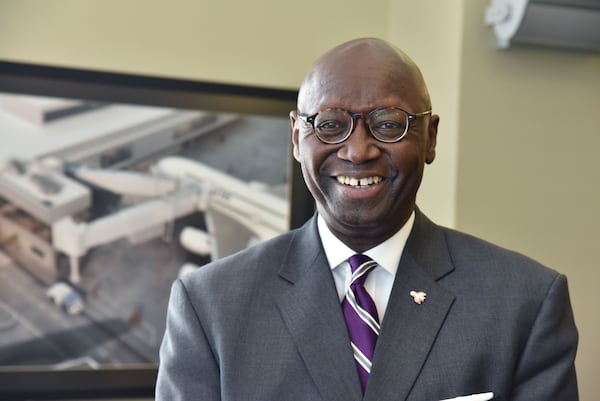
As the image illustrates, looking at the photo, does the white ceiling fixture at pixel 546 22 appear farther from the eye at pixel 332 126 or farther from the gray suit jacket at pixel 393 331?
the eye at pixel 332 126

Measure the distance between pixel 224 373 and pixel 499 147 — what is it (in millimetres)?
1138

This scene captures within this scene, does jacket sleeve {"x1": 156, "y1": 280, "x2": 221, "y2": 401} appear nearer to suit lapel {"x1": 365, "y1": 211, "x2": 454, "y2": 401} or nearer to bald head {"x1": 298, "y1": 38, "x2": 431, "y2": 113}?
suit lapel {"x1": 365, "y1": 211, "x2": 454, "y2": 401}

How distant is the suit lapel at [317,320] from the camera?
104 cm

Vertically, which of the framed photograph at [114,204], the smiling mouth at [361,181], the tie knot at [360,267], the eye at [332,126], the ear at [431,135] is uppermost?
the eye at [332,126]

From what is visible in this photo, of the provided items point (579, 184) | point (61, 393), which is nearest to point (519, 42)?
point (579, 184)

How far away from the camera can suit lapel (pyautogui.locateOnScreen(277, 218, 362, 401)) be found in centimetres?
104

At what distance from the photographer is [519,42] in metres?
1.90

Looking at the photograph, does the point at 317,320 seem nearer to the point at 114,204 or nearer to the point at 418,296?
the point at 418,296

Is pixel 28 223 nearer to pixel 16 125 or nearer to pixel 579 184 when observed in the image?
pixel 16 125

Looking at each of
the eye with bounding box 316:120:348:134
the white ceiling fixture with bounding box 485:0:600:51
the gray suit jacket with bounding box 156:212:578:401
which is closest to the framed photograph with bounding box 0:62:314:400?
the white ceiling fixture with bounding box 485:0:600:51

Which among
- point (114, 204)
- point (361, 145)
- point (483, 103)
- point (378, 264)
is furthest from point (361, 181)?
point (114, 204)

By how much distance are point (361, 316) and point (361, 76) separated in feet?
1.13

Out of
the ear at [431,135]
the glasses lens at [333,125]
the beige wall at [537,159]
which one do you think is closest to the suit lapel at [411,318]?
the ear at [431,135]

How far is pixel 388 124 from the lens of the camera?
3.37 feet
